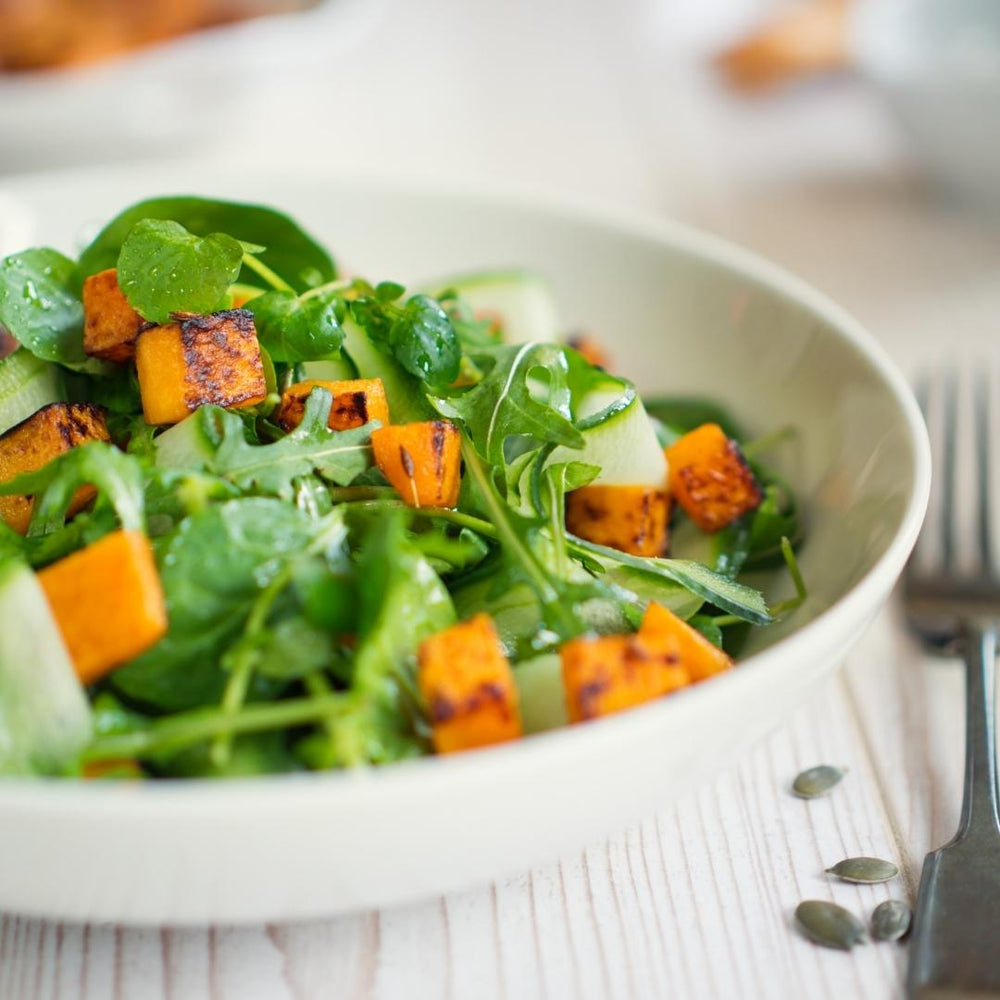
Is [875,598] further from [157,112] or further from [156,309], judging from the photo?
[157,112]

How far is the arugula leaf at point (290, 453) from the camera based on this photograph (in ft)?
4.69

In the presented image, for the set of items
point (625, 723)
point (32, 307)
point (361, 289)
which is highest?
point (32, 307)

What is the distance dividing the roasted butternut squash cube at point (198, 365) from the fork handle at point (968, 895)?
104 cm

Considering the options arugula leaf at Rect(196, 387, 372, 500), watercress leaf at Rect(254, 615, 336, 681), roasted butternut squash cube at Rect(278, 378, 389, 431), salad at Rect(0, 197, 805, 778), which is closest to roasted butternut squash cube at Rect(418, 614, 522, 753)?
salad at Rect(0, 197, 805, 778)

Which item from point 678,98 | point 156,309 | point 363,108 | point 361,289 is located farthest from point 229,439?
point 678,98

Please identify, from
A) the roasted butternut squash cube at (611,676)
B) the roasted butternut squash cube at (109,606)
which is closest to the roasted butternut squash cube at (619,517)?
the roasted butternut squash cube at (611,676)

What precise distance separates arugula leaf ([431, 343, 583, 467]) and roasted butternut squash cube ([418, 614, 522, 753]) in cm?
48

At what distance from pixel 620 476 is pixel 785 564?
1.02 ft

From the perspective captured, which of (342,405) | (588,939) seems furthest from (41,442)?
(588,939)

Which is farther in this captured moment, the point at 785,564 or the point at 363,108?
the point at 363,108

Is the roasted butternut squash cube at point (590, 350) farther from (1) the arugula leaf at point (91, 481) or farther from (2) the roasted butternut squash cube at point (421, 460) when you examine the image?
(1) the arugula leaf at point (91, 481)

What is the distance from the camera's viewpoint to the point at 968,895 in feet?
4.48

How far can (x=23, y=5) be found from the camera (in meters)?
3.44

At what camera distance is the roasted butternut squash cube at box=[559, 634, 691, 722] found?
119 cm
